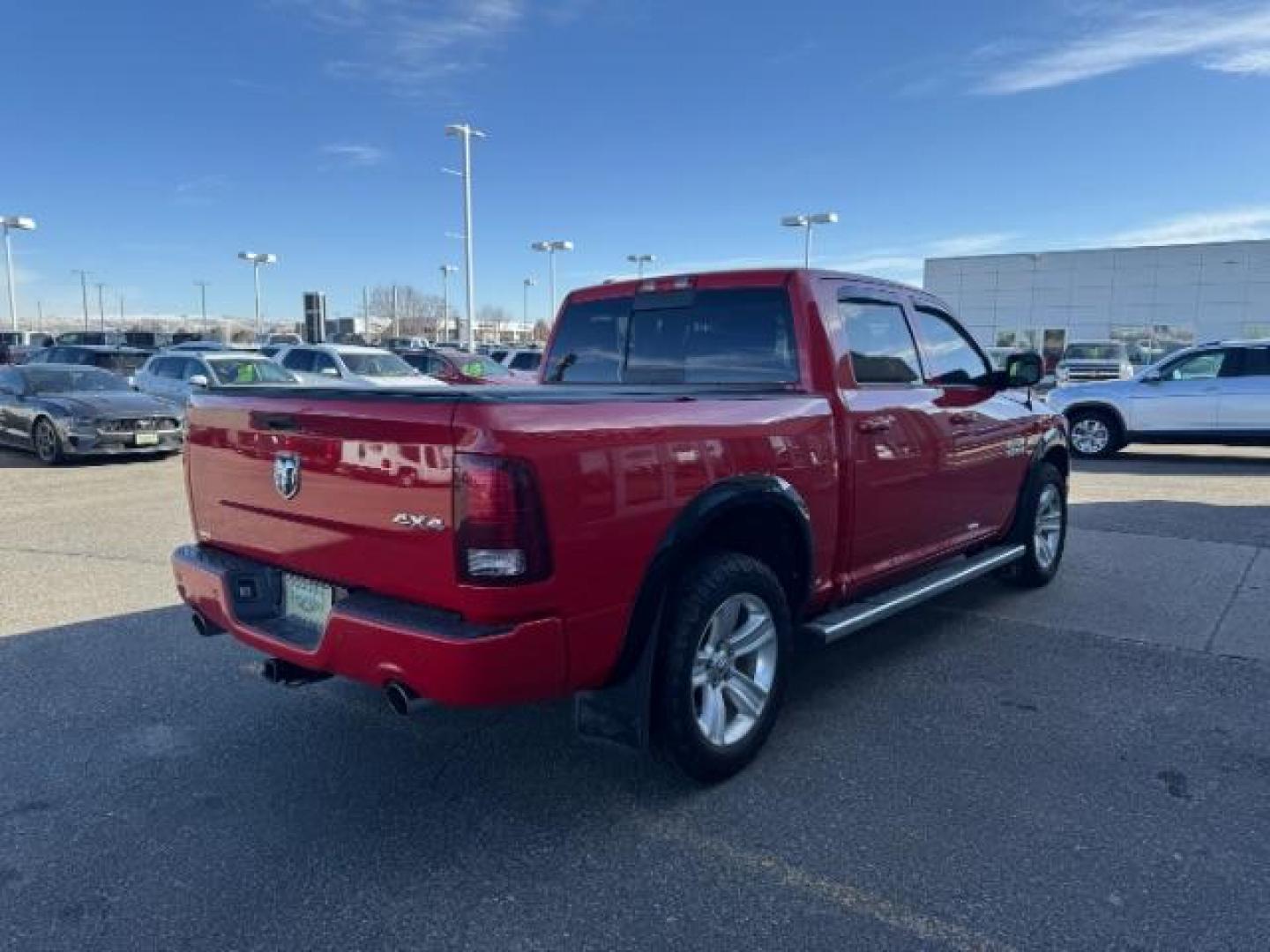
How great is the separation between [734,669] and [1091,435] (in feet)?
42.4

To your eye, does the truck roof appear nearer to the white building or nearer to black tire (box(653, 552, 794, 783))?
black tire (box(653, 552, 794, 783))

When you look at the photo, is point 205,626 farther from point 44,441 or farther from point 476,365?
point 476,365

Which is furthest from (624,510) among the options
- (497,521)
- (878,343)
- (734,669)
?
(878,343)

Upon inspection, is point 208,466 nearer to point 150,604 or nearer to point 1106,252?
point 150,604

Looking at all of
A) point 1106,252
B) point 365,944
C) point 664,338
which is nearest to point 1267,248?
point 1106,252

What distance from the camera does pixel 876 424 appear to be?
404cm

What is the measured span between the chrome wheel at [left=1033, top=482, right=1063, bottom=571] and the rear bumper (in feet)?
14.5

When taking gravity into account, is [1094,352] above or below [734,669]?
above

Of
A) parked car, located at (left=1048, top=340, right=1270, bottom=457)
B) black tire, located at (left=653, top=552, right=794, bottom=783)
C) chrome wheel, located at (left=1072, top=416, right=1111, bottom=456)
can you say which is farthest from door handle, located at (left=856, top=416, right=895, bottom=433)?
chrome wheel, located at (left=1072, top=416, right=1111, bottom=456)

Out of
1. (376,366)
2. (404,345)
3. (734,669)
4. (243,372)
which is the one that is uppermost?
(404,345)

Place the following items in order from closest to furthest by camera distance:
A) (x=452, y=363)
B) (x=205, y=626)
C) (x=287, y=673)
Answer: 1. (x=287, y=673)
2. (x=205, y=626)
3. (x=452, y=363)

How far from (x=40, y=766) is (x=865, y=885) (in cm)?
308

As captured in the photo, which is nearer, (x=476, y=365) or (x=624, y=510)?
(x=624, y=510)

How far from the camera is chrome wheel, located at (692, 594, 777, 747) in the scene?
3.29 m
